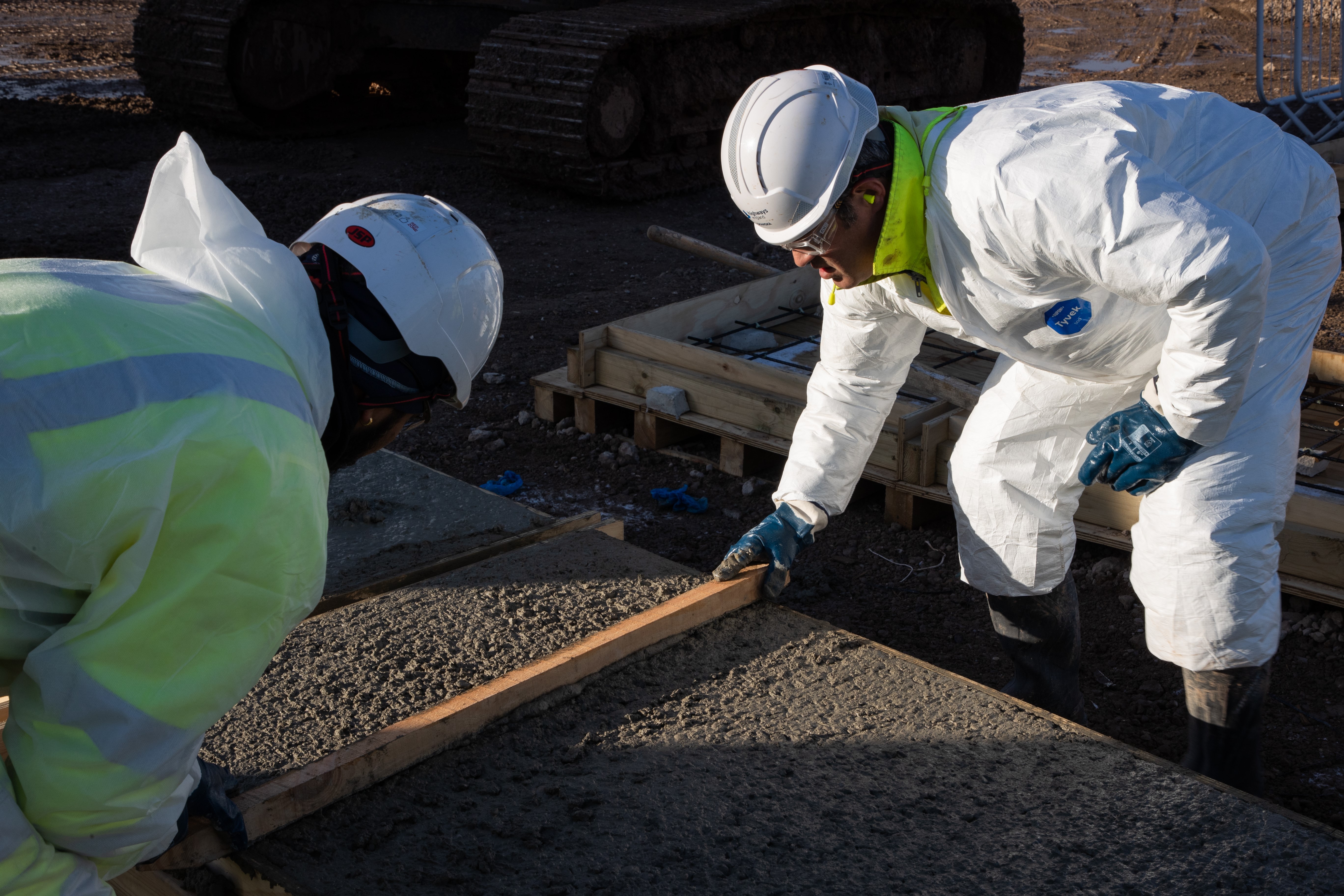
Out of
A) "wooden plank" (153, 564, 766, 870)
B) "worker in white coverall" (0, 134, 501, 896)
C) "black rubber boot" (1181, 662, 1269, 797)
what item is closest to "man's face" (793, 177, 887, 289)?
"wooden plank" (153, 564, 766, 870)

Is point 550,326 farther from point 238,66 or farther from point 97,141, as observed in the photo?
point 97,141

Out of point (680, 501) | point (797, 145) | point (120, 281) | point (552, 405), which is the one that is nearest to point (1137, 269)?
point (797, 145)

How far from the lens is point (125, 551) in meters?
1.54

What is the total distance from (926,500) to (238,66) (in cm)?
812

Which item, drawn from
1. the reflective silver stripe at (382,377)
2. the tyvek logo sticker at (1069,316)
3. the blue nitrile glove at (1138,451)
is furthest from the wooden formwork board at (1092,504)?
the reflective silver stripe at (382,377)

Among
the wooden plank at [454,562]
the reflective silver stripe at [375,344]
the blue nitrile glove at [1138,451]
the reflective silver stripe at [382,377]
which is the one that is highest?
the reflective silver stripe at [375,344]

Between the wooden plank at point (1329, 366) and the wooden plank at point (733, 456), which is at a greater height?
the wooden plank at point (1329, 366)

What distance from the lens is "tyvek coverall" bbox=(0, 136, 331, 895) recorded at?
1.51 meters

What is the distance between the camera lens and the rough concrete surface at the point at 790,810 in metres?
2.38

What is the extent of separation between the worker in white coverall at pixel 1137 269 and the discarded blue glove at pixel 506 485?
235 cm

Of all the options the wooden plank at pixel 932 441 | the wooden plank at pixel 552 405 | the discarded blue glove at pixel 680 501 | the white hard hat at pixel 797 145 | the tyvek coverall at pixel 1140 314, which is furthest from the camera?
the wooden plank at pixel 552 405

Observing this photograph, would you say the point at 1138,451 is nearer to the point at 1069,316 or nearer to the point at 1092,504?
the point at 1069,316

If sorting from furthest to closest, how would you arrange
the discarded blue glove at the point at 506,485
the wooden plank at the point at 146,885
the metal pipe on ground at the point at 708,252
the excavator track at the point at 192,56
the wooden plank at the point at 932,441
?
the excavator track at the point at 192,56 → the metal pipe on ground at the point at 708,252 → the discarded blue glove at the point at 506,485 → the wooden plank at the point at 932,441 → the wooden plank at the point at 146,885

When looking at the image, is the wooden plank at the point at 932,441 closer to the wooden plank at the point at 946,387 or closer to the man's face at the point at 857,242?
the wooden plank at the point at 946,387
